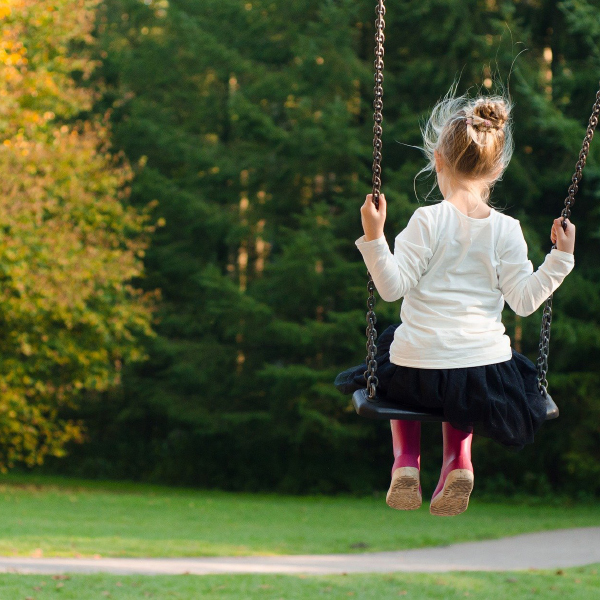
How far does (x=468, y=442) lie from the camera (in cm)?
324

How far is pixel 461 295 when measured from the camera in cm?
306

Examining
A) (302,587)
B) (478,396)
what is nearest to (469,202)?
(478,396)

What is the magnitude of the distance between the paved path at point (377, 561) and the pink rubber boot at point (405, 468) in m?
6.16

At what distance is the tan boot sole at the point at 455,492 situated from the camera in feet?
10.3

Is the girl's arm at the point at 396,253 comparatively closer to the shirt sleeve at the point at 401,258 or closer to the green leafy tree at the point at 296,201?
the shirt sleeve at the point at 401,258

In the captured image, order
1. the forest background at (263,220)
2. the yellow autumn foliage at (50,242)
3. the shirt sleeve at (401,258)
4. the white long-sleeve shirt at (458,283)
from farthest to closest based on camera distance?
the forest background at (263,220)
the yellow autumn foliage at (50,242)
the white long-sleeve shirt at (458,283)
the shirt sleeve at (401,258)

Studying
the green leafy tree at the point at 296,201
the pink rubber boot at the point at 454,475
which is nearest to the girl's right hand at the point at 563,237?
the pink rubber boot at the point at 454,475

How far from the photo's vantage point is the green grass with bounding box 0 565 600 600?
25.5 feet

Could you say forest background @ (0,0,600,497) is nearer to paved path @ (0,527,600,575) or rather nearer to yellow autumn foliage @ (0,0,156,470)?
yellow autumn foliage @ (0,0,156,470)

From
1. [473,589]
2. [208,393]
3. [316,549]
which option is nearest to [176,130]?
[208,393]

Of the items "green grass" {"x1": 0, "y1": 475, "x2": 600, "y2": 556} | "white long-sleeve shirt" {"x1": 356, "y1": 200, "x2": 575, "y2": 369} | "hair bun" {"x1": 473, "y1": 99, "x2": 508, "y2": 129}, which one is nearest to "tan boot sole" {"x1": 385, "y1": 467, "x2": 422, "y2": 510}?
"white long-sleeve shirt" {"x1": 356, "y1": 200, "x2": 575, "y2": 369}

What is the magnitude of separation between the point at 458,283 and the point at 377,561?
7.48m

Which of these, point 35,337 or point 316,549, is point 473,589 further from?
point 35,337

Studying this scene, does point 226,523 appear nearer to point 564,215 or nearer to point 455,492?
point 455,492
